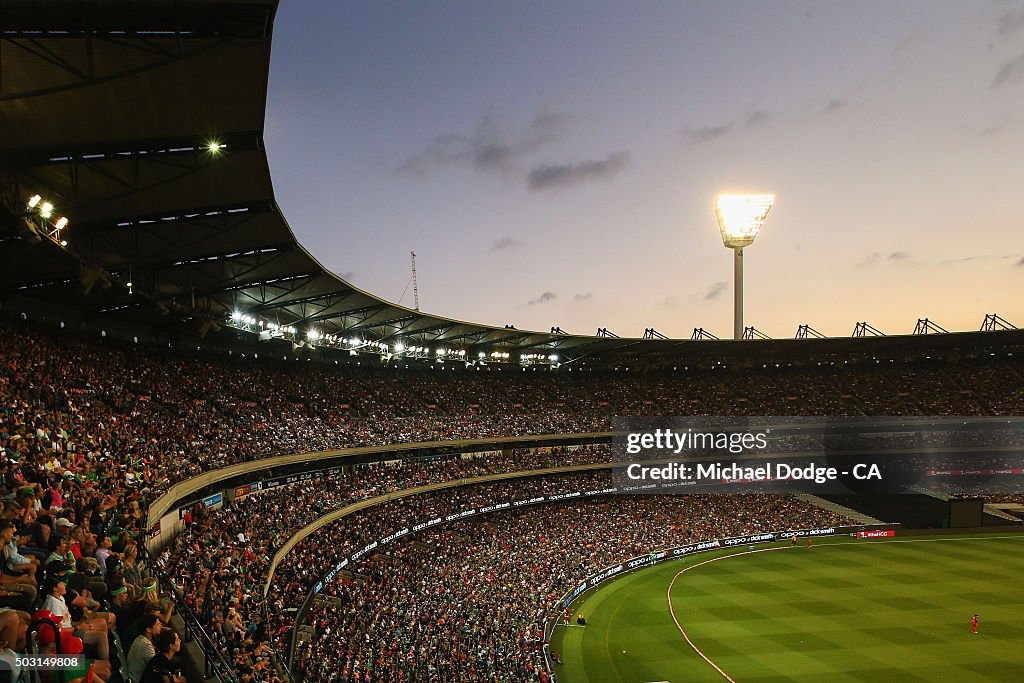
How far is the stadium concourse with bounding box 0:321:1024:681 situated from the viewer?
996cm

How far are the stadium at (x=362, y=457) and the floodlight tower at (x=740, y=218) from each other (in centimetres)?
152

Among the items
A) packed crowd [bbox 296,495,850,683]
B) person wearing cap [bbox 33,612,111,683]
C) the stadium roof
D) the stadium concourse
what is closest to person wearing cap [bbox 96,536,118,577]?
the stadium concourse

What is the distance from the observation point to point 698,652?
27391 mm

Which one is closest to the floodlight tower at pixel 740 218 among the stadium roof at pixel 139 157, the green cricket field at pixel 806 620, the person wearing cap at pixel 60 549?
the green cricket field at pixel 806 620

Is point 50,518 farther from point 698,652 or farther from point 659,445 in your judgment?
point 659,445

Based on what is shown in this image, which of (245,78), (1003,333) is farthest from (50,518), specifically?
(1003,333)

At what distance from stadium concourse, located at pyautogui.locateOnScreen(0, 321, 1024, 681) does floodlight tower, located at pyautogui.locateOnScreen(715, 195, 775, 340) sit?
9.56m

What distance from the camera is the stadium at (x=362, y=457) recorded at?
35.3 feet

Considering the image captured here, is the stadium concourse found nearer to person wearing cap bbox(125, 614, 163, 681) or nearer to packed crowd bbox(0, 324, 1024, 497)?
person wearing cap bbox(125, 614, 163, 681)

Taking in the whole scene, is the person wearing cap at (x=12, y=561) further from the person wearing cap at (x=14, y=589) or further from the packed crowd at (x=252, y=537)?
the packed crowd at (x=252, y=537)

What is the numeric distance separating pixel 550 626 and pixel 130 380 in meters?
21.3

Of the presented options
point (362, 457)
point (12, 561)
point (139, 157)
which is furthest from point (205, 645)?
point (362, 457)

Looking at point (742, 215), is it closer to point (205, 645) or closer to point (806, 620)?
point (806, 620)

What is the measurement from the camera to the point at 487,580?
31.4 m
